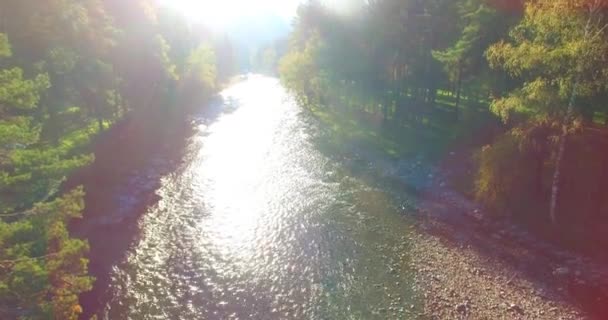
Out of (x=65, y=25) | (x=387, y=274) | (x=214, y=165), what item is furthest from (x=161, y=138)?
(x=387, y=274)

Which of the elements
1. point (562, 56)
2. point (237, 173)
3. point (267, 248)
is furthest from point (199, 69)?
point (562, 56)

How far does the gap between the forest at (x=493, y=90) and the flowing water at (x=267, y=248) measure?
8.46 metres

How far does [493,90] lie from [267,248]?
23.4 m

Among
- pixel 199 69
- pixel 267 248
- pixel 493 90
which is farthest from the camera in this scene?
pixel 199 69

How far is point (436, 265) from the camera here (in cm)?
2078

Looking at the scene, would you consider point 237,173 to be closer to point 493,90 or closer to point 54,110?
point 54,110

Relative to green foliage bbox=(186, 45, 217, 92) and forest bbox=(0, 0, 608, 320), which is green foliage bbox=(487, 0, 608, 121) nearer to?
forest bbox=(0, 0, 608, 320)

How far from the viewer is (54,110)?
27.4 meters

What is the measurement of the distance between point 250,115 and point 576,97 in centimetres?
5017

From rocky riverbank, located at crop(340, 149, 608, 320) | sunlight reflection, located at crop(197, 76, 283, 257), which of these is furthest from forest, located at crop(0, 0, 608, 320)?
sunlight reflection, located at crop(197, 76, 283, 257)

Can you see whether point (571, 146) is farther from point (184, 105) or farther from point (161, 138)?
point (184, 105)

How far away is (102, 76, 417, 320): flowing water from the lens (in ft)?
59.3

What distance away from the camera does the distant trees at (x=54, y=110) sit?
468 inches

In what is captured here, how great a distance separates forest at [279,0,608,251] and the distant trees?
22.1 meters
